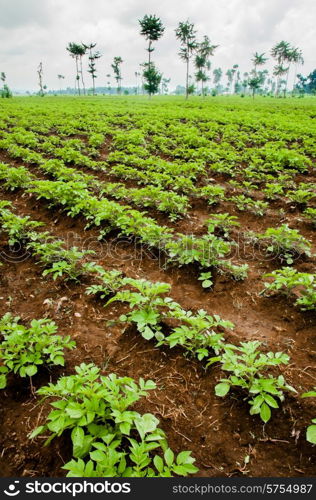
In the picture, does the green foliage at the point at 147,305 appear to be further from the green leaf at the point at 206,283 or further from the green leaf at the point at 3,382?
the green leaf at the point at 3,382

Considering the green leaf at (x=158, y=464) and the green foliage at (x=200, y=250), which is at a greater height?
the green foliage at (x=200, y=250)

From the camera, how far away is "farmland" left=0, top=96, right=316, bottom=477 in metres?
1.89

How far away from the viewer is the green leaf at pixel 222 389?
2.17 m

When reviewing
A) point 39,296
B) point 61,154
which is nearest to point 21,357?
point 39,296

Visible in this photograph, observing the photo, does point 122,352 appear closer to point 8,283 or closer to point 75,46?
point 8,283

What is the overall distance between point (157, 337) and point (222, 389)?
75cm

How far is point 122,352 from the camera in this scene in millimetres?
2730

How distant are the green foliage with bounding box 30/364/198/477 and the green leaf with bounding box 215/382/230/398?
0.52m

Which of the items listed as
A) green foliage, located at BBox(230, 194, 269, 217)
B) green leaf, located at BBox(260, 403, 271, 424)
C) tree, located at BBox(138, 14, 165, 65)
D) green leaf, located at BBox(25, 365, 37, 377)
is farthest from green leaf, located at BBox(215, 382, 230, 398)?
tree, located at BBox(138, 14, 165, 65)

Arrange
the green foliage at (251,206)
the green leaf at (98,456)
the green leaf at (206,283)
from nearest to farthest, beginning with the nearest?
the green leaf at (98,456), the green leaf at (206,283), the green foliage at (251,206)

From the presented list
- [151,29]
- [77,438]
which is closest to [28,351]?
[77,438]

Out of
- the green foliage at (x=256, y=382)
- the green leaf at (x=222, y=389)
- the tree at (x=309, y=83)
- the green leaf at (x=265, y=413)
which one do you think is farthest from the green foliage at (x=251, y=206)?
the tree at (x=309, y=83)

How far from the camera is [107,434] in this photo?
1822 mm

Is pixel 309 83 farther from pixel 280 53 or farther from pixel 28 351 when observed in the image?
pixel 28 351
